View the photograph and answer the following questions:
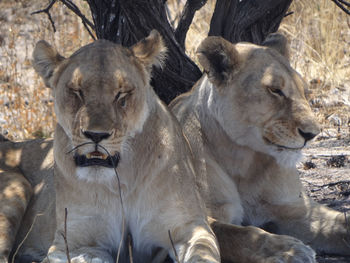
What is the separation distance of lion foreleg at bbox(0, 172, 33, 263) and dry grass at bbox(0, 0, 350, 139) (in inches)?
111

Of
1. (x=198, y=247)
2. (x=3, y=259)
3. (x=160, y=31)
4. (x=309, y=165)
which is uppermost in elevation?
(x=160, y=31)

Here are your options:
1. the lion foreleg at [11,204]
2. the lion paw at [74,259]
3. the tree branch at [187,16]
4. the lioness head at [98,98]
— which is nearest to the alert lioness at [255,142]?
the lioness head at [98,98]

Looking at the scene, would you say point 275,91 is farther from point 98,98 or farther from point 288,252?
point 98,98

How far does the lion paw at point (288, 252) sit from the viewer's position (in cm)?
310

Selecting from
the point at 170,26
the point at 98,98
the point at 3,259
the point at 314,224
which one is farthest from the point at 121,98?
the point at 170,26

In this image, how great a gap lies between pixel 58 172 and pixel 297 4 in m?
7.48

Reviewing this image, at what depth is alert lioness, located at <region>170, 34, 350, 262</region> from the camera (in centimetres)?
352

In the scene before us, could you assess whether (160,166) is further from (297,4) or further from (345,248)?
(297,4)

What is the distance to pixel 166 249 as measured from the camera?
10.6 feet

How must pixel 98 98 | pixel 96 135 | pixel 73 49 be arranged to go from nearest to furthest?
pixel 96 135
pixel 98 98
pixel 73 49

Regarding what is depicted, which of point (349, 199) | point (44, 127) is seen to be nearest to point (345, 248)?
point (349, 199)

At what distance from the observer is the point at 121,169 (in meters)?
3.22

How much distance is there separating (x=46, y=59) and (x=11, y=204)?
0.94m

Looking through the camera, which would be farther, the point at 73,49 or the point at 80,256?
the point at 73,49
